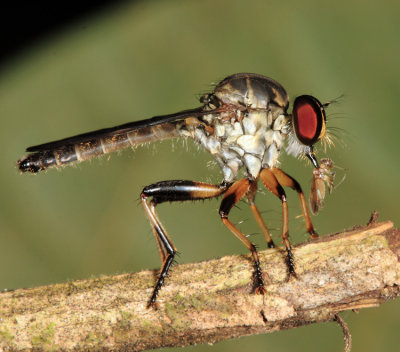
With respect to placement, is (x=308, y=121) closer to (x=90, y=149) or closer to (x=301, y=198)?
(x=301, y=198)

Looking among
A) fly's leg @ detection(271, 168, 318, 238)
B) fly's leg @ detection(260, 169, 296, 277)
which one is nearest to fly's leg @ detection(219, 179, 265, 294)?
fly's leg @ detection(260, 169, 296, 277)

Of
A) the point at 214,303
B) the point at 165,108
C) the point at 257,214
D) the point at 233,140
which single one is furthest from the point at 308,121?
the point at 214,303

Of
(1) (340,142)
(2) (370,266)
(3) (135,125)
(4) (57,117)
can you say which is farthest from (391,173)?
(4) (57,117)

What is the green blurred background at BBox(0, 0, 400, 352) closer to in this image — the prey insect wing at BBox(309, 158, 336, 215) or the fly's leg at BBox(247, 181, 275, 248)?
the fly's leg at BBox(247, 181, 275, 248)

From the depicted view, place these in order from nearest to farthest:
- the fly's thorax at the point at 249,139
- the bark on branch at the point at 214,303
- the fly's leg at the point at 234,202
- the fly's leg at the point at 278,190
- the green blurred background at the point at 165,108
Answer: the bark on branch at the point at 214,303, the fly's leg at the point at 278,190, the fly's leg at the point at 234,202, the fly's thorax at the point at 249,139, the green blurred background at the point at 165,108

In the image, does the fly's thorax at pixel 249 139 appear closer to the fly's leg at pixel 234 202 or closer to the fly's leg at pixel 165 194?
the fly's leg at pixel 234 202

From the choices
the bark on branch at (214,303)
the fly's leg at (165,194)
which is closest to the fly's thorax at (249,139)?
the fly's leg at (165,194)

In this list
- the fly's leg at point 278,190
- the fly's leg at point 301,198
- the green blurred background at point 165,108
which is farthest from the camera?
the green blurred background at point 165,108

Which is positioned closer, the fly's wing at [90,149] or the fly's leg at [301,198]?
the fly's leg at [301,198]
